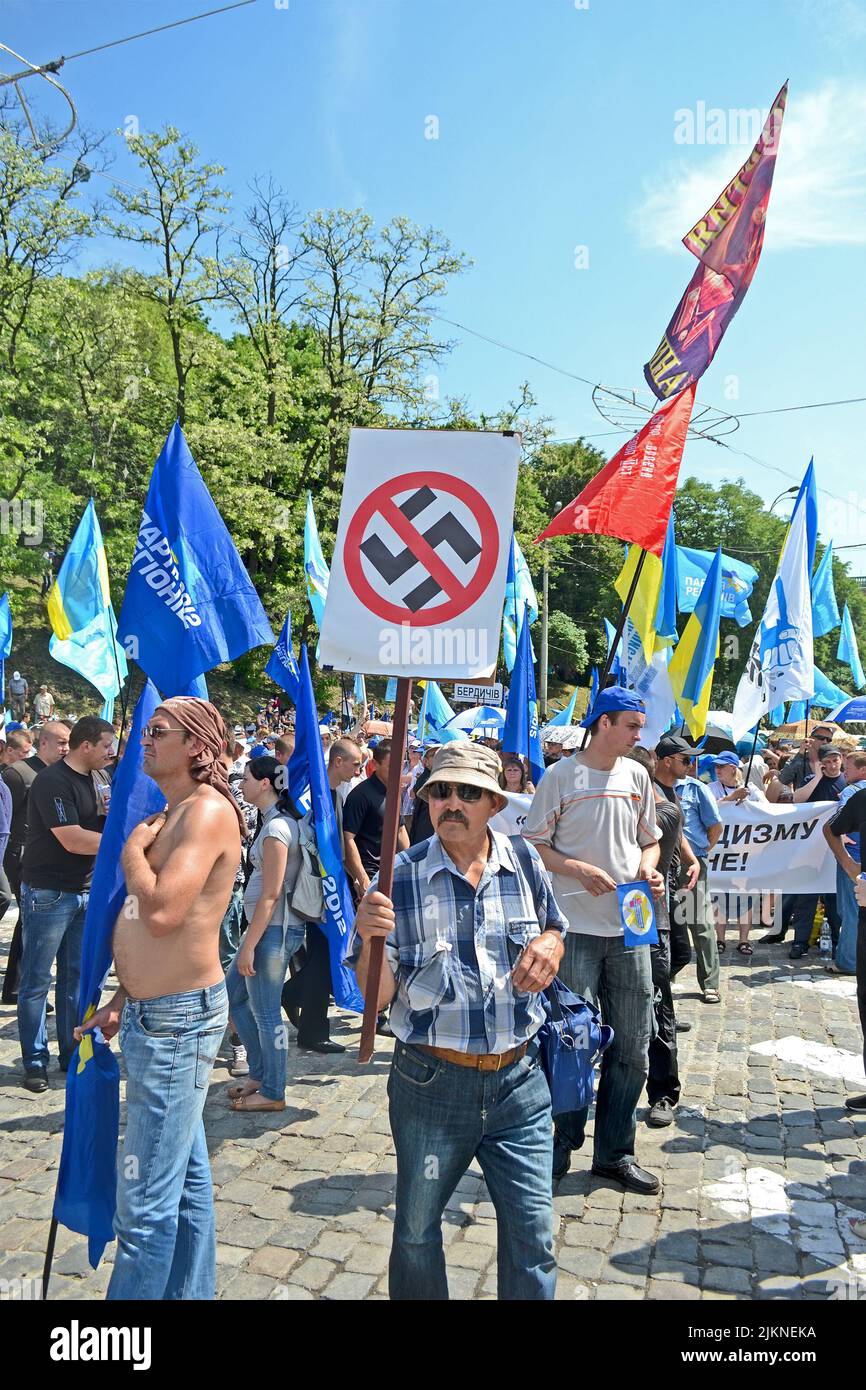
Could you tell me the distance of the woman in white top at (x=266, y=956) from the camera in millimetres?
5672

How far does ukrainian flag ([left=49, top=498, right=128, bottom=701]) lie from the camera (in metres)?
10.6

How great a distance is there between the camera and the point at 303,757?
6.24m

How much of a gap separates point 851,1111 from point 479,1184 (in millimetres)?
2310

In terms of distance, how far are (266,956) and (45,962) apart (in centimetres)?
132

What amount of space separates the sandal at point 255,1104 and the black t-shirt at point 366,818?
162 centimetres

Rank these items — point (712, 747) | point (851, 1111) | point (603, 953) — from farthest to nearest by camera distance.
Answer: point (712, 747) → point (851, 1111) → point (603, 953)

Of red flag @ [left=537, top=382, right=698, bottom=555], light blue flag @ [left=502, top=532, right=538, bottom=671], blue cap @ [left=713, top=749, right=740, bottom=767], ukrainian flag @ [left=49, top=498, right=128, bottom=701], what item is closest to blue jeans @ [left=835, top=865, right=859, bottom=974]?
blue cap @ [left=713, top=749, right=740, bottom=767]

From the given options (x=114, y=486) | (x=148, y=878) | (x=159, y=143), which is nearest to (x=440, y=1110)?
(x=148, y=878)

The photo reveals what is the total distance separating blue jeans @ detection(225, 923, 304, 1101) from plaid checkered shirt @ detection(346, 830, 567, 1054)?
9.15 ft

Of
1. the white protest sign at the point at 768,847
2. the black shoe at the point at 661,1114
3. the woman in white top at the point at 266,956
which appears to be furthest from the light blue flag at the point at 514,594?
the black shoe at the point at 661,1114

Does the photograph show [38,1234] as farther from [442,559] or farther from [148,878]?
[442,559]

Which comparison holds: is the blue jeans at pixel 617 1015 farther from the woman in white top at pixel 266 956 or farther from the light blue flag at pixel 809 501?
the light blue flag at pixel 809 501

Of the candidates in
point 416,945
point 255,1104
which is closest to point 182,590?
point 416,945

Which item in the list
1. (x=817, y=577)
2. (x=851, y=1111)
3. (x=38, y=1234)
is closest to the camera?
(x=38, y=1234)
